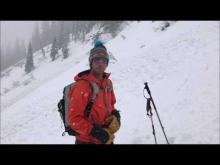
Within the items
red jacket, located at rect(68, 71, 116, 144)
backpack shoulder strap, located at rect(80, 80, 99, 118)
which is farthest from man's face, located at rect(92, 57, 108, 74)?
backpack shoulder strap, located at rect(80, 80, 99, 118)

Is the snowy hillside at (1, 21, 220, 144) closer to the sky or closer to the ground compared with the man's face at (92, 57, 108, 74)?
closer to the sky

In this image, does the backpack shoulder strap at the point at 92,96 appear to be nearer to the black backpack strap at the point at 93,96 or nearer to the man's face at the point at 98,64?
the black backpack strap at the point at 93,96

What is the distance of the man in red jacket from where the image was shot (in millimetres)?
4023

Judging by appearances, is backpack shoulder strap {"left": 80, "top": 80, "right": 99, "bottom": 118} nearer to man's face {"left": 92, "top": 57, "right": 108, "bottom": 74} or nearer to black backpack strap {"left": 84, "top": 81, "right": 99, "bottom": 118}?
black backpack strap {"left": 84, "top": 81, "right": 99, "bottom": 118}

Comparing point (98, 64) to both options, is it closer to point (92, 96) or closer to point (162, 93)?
point (92, 96)

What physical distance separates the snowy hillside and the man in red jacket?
505 centimetres

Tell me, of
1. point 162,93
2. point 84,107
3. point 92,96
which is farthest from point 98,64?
point 162,93

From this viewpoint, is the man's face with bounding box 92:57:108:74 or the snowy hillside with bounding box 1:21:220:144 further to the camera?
the snowy hillside with bounding box 1:21:220:144

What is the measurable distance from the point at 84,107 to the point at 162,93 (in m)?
9.80

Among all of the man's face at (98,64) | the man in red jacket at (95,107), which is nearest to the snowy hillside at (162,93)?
the man in red jacket at (95,107)

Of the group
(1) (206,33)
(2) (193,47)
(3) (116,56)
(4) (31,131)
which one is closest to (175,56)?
(2) (193,47)

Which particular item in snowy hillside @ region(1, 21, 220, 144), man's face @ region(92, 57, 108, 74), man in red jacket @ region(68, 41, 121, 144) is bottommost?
man in red jacket @ region(68, 41, 121, 144)

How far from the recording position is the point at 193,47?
17.0 metres
